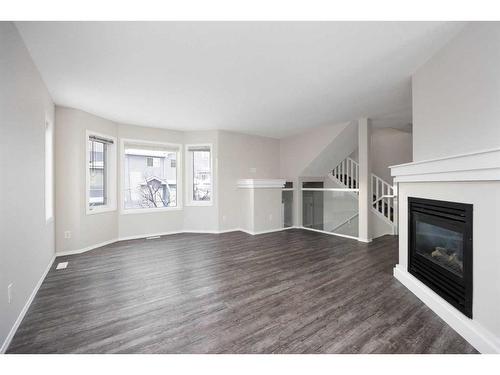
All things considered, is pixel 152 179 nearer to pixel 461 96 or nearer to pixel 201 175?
pixel 201 175

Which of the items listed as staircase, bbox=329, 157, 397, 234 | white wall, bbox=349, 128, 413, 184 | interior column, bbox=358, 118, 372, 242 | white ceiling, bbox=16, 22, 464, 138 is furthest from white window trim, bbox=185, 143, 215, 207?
white wall, bbox=349, 128, 413, 184

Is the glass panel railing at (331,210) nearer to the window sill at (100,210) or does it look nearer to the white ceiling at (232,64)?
the white ceiling at (232,64)

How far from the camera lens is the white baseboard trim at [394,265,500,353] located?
1.43 meters

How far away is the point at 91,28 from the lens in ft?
5.45

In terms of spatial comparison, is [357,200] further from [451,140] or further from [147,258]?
[147,258]

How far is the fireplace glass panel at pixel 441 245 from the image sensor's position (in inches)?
69.6

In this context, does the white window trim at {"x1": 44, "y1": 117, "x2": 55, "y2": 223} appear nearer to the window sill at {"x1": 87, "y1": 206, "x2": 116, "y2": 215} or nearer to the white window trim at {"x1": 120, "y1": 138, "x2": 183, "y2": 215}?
the window sill at {"x1": 87, "y1": 206, "x2": 116, "y2": 215}

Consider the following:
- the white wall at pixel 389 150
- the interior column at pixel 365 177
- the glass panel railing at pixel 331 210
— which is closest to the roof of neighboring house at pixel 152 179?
the glass panel railing at pixel 331 210

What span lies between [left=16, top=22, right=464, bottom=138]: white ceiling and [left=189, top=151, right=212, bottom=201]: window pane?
1.52 metres

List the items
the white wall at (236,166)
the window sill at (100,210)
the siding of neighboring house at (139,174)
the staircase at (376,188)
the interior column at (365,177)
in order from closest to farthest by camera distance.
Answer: the window sill at (100,210) < the interior column at (365,177) < the siding of neighboring house at (139,174) < the staircase at (376,188) < the white wall at (236,166)

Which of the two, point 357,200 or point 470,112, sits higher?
point 470,112

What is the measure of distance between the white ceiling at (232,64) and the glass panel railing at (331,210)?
1.90 meters

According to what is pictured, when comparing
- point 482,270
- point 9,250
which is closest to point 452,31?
point 482,270
